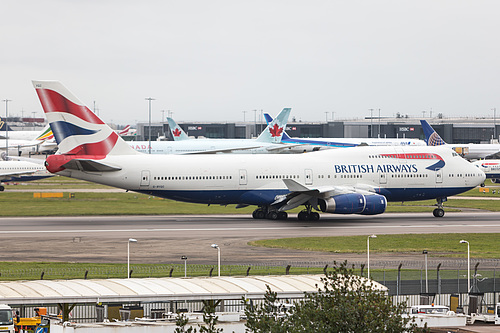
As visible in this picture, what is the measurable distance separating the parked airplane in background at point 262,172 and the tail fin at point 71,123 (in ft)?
0.23

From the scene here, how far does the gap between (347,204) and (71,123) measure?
2019 centimetres

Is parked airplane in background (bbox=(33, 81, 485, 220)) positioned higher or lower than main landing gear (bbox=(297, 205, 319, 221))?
higher

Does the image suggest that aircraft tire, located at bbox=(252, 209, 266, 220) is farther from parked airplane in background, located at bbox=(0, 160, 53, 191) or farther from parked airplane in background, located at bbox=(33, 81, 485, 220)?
parked airplane in background, located at bbox=(0, 160, 53, 191)

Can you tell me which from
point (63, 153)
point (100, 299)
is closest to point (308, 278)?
point (100, 299)

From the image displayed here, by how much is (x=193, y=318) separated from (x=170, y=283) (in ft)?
6.69

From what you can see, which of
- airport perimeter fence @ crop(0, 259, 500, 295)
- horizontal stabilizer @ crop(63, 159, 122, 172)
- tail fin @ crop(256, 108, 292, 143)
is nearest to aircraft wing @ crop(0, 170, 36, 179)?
tail fin @ crop(256, 108, 292, 143)

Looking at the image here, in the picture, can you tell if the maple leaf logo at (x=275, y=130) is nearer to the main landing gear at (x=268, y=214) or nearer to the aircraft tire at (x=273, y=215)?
the main landing gear at (x=268, y=214)

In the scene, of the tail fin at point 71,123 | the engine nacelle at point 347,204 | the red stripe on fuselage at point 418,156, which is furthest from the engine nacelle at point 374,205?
the tail fin at point 71,123

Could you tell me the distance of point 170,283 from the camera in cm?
2812

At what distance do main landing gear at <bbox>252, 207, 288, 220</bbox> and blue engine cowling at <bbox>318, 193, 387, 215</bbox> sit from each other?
4.93m

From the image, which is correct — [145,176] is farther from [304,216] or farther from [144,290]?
[144,290]

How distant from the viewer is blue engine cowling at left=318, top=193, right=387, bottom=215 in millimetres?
60156

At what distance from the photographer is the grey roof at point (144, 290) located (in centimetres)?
2598

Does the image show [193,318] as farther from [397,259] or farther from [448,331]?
[397,259]
